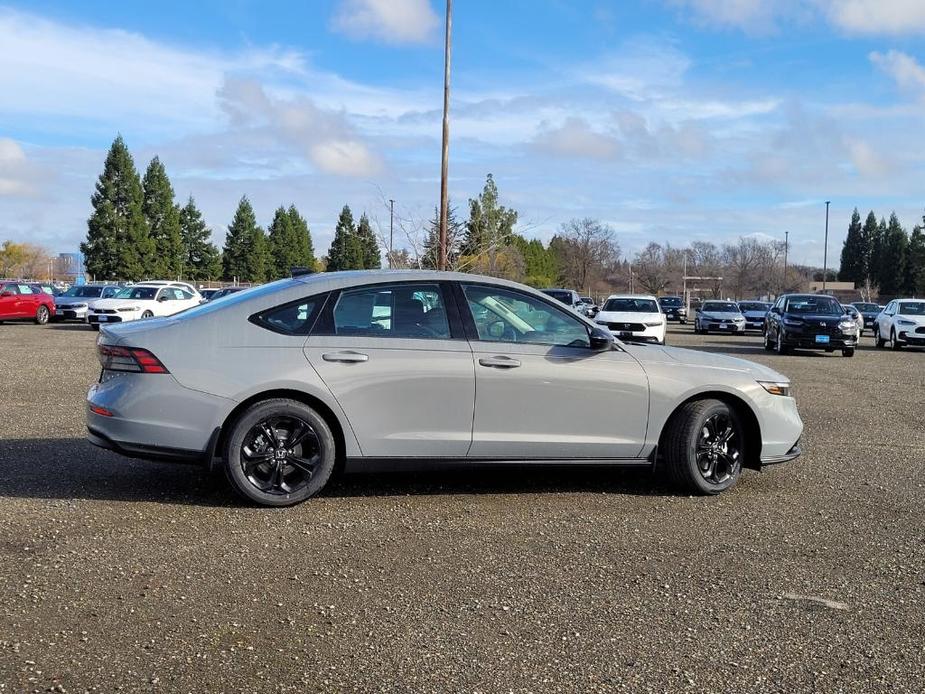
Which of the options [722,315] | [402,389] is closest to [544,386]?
[402,389]

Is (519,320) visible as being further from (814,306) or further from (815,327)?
(814,306)

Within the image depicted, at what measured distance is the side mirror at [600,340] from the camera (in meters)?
6.29

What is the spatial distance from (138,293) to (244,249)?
58445 mm

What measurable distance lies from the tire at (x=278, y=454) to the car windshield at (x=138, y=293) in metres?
24.8

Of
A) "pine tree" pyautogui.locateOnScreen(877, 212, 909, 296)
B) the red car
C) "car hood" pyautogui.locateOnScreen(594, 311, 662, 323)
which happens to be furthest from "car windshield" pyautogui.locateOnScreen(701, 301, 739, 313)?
"pine tree" pyautogui.locateOnScreen(877, 212, 909, 296)

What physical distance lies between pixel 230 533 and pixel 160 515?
655mm

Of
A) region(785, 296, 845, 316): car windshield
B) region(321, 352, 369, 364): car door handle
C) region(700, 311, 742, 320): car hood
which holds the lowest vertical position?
region(321, 352, 369, 364): car door handle

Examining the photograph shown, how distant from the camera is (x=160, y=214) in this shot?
73188mm

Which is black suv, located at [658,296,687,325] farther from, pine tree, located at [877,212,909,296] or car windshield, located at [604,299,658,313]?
pine tree, located at [877,212,909,296]

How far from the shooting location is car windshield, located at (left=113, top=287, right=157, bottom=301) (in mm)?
29125

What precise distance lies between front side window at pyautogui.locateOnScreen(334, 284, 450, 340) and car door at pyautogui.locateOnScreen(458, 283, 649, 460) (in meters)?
0.21

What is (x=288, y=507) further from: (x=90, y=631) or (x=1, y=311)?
(x=1, y=311)

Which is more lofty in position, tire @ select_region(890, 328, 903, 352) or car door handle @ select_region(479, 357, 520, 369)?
car door handle @ select_region(479, 357, 520, 369)

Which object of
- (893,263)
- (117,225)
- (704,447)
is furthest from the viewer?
(893,263)
